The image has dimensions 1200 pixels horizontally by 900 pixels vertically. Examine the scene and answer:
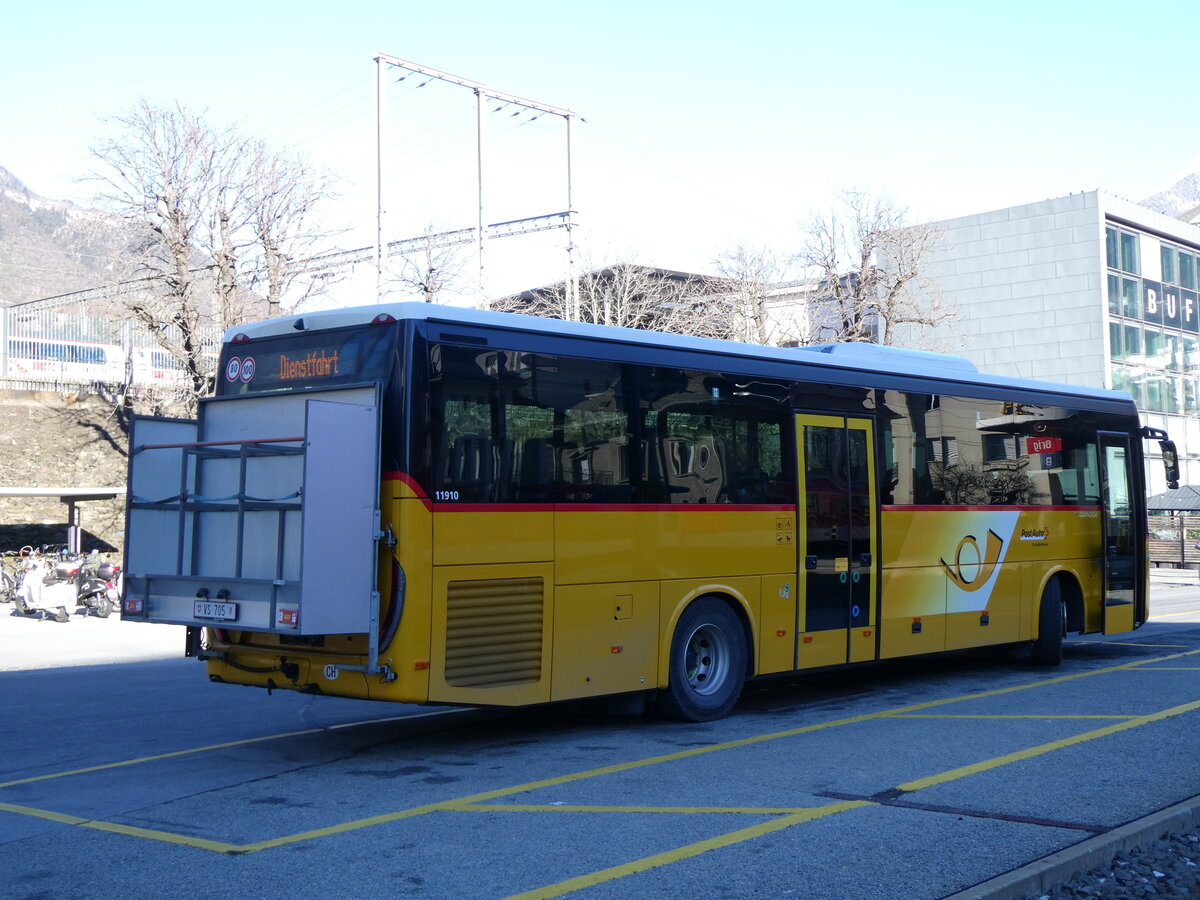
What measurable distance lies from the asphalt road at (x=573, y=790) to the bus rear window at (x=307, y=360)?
9.26 ft

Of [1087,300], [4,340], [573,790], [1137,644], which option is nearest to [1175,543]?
[1087,300]

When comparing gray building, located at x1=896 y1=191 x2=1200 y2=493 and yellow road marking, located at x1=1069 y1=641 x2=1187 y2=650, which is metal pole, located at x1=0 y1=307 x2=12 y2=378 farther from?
yellow road marking, located at x1=1069 y1=641 x2=1187 y2=650

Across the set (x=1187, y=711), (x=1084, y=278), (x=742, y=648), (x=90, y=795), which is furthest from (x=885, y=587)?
(x=1084, y=278)

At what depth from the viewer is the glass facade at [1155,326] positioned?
55219 mm

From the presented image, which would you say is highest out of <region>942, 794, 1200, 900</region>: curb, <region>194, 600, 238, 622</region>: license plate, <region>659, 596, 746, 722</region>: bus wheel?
<region>194, 600, 238, 622</region>: license plate

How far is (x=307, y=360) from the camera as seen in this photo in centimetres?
969

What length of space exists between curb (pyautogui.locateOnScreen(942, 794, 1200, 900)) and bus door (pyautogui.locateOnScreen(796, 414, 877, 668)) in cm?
496

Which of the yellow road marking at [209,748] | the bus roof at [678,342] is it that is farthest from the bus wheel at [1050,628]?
the yellow road marking at [209,748]

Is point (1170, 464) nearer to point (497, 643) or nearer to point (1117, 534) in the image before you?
point (1117, 534)

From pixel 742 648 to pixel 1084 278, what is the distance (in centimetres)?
4810

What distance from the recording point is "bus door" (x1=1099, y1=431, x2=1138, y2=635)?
53.2 feet

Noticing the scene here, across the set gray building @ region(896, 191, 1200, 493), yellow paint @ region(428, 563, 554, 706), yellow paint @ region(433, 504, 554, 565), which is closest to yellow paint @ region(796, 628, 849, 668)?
yellow paint @ region(428, 563, 554, 706)

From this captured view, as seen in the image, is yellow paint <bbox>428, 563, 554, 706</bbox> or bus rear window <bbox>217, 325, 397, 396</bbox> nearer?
yellow paint <bbox>428, 563, 554, 706</bbox>

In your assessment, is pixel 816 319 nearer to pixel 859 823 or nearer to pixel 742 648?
pixel 742 648
